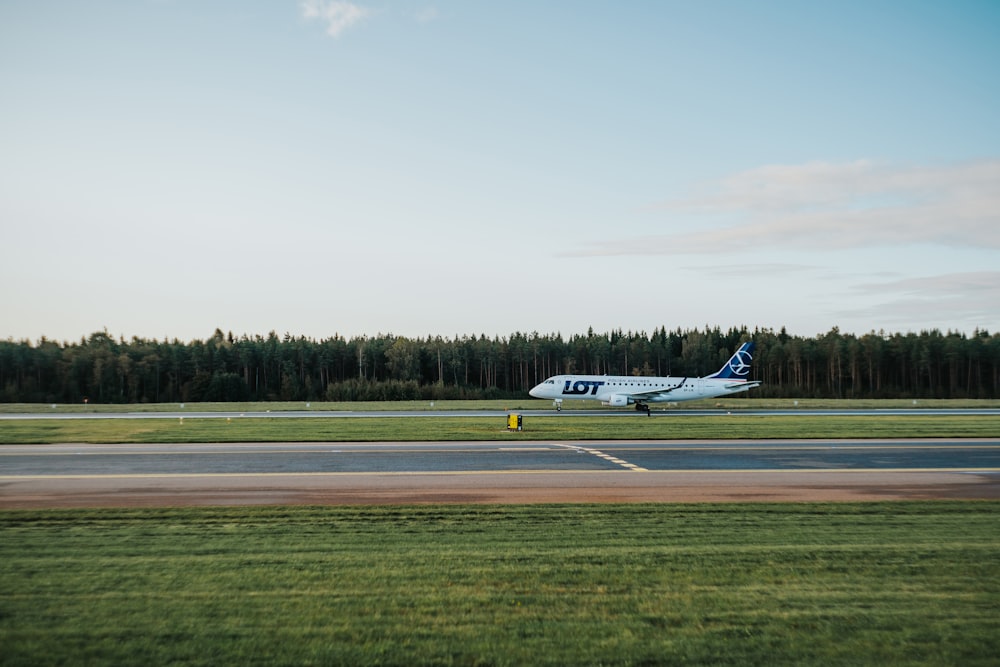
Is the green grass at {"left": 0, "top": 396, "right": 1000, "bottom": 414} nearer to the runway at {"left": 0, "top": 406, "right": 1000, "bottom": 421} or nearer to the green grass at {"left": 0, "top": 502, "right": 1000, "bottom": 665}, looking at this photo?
the runway at {"left": 0, "top": 406, "right": 1000, "bottom": 421}

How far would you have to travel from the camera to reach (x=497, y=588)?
30.9 feet

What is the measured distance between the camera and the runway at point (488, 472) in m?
16.9

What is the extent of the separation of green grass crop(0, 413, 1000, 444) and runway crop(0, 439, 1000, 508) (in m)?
2.53

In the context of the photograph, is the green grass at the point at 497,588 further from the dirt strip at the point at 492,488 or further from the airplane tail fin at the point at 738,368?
the airplane tail fin at the point at 738,368

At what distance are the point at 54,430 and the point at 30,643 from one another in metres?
33.7

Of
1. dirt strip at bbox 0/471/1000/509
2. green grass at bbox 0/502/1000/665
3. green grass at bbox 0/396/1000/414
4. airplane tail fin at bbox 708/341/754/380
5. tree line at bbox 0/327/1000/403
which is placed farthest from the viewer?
tree line at bbox 0/327/1000/403

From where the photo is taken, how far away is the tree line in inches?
4104

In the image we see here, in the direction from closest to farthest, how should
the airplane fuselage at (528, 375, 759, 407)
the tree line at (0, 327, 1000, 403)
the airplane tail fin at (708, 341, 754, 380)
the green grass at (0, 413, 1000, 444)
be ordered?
the green grass at (0, 413, 1000, 444) < the airplane fuselage at (528, 375, 759, 407) < the airplane tail fin at (708, 341, 754, 380) < the tree line at (0, 327, 1000, 403)

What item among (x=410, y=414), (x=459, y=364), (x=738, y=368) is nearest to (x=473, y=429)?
(x=410, y=414)

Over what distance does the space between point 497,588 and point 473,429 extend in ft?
86.4

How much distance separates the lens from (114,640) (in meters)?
7.56

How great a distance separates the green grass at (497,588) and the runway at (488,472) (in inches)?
101

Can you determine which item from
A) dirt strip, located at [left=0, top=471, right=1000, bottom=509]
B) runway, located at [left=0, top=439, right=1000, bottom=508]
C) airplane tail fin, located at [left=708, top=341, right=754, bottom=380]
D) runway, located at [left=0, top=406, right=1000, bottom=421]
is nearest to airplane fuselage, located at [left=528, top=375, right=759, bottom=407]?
runway, located at [left=0, top=406, right=1000, bottom=421]

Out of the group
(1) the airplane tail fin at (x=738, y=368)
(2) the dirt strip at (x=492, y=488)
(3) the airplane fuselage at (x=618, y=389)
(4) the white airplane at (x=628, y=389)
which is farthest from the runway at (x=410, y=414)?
(2) the dirt strip at (x=492, y=488)
